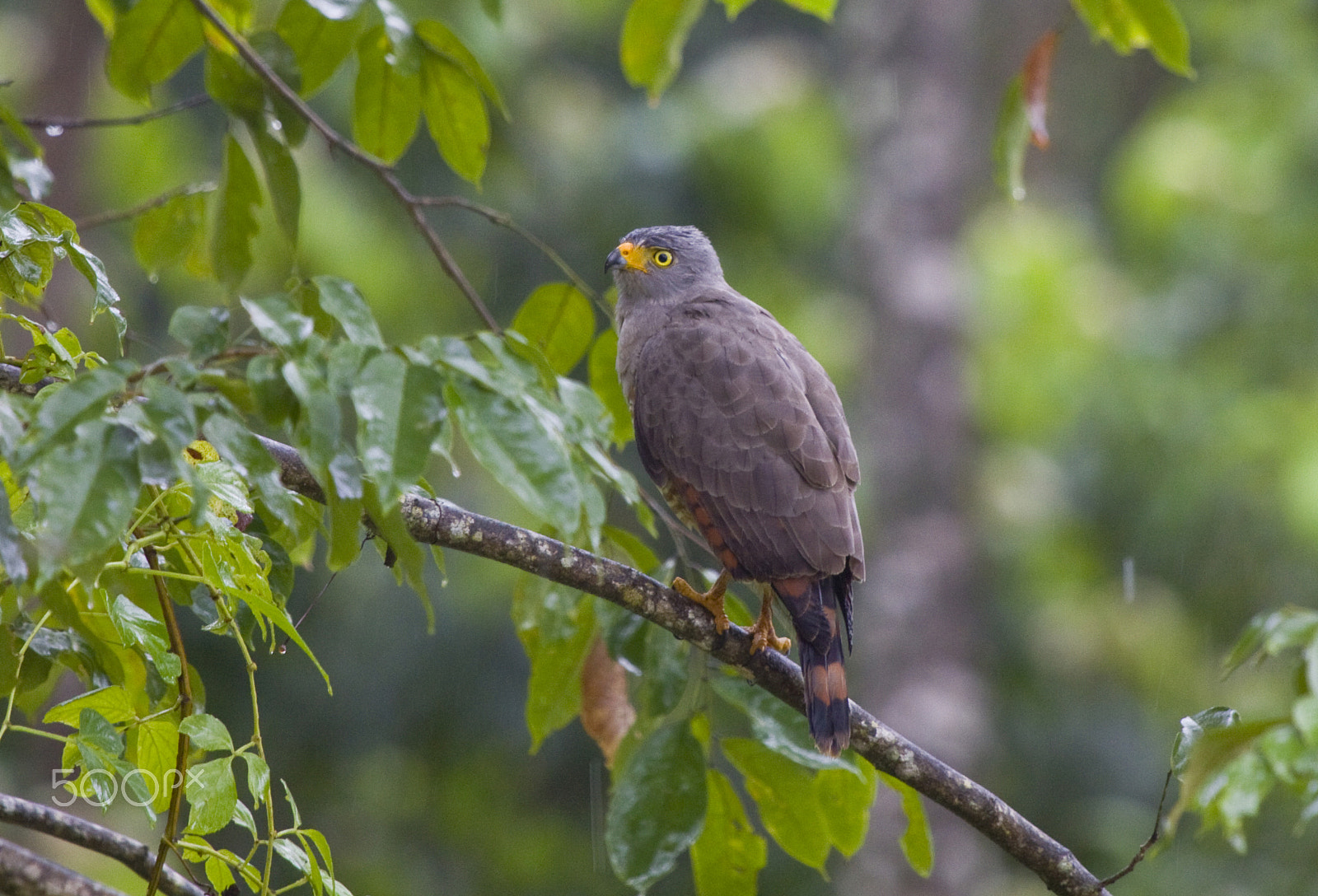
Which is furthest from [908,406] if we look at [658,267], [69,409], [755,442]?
[69,409]

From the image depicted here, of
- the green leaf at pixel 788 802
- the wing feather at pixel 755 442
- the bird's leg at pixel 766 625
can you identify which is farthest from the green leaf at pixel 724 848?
the wing feather at pixel 755 442

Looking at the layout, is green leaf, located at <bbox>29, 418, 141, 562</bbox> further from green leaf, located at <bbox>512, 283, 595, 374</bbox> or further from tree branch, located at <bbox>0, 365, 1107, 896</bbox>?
green leaf, located at <bbox>512, 283, 595, 374</bbox>

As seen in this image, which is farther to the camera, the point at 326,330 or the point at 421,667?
the point at 421,667

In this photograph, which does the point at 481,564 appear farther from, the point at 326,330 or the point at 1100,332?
the point at 326,330

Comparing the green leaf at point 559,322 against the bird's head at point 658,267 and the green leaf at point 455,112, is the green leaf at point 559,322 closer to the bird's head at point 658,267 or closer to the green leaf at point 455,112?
the green leaf at point 455,112

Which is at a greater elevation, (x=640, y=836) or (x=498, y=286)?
(x=640, y=836)

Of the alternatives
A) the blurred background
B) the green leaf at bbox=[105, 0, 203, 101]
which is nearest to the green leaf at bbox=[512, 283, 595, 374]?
the green leaf at bbox=[105, 0, 203, 101]

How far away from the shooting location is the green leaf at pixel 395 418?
141cm

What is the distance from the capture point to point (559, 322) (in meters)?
2.85

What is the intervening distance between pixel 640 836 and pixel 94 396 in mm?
1413

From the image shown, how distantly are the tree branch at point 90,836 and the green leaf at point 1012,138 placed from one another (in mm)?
2085

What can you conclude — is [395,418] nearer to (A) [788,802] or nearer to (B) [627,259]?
(A) [788,802]

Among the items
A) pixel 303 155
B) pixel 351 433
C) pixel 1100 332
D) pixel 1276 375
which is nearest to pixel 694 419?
pixel 351 433

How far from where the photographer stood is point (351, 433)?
7.15 metres
